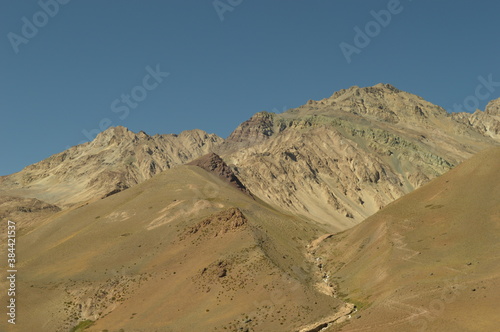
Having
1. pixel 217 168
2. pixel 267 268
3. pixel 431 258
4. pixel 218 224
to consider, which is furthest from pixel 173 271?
pixel 217 168

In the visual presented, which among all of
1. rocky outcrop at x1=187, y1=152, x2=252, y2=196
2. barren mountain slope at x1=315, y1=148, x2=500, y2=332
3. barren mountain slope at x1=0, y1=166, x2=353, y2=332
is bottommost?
barren mountain slope at x1=315, y1=148, x2=500, y2=332

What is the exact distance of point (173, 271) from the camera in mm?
77688

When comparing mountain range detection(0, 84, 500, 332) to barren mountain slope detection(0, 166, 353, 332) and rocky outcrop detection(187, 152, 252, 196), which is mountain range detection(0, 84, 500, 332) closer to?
barren mountain slope detection(0, 166, 353, 332)

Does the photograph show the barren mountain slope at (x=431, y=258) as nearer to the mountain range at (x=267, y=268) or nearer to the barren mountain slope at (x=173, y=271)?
the mountain range at (x=267, y=268)

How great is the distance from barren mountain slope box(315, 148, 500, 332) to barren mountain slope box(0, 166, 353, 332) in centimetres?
611

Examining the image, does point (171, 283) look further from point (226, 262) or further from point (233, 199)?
point (233, 199)

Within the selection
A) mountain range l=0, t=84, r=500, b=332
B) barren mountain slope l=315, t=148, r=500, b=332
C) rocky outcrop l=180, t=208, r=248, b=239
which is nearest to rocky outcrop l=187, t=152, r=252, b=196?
mountain range l=0, t=84, r=500, b=332

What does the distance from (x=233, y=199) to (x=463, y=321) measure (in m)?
72.4

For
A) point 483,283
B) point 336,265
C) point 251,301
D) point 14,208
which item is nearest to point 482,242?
point 483,283

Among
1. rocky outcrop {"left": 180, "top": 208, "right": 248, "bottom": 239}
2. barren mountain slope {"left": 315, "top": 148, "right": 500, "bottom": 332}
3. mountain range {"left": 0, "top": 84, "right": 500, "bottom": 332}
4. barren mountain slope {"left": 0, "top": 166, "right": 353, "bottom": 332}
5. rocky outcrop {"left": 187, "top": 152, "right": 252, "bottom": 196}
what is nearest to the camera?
barren mountain slope {"left": 315, "top": 148, "right": 500, "bottom": 332}

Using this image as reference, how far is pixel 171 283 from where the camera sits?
73688mm

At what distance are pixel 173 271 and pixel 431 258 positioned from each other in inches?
1538

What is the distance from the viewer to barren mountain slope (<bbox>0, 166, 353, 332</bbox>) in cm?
6197

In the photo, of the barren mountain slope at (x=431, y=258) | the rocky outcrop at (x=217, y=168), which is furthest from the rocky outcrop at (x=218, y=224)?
the rocky outcrop at (x=217, y=168)
